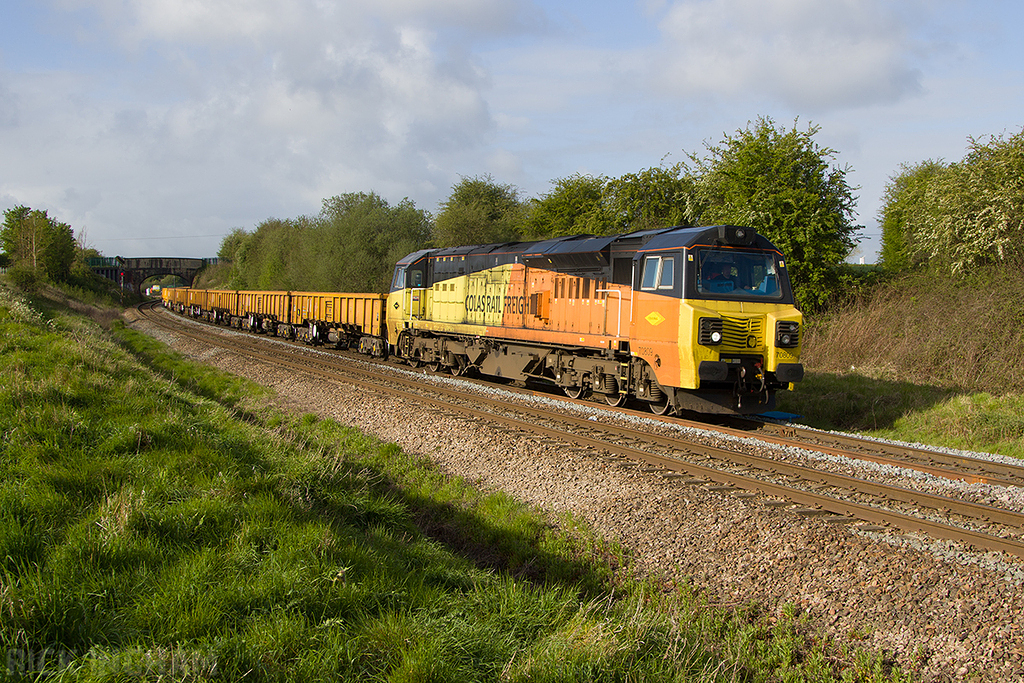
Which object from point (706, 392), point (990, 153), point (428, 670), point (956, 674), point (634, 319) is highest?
point (990, 153)

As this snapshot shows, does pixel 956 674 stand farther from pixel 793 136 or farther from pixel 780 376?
pixel 793 136

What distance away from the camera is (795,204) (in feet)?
64.8

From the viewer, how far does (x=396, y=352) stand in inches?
896

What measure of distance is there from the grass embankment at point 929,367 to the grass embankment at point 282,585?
897 cm

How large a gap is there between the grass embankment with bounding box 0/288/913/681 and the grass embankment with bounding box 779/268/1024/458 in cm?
897

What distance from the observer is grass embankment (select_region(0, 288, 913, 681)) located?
140 inches

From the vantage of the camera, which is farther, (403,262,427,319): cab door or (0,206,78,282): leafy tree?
(0,206,78,282): leafy tree

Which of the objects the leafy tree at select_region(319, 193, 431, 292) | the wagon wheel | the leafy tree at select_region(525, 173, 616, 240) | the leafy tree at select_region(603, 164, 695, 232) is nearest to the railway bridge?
the leafy tree at select_region(319, 193, 431, 292)

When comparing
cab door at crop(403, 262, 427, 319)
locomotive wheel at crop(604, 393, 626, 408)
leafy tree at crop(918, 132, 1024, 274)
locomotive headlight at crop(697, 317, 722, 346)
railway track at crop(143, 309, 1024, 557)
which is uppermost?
→ leafy tree at crop(918, 132, 1024, 274)

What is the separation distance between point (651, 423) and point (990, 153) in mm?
15587

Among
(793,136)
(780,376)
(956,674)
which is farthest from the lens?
(793,136)

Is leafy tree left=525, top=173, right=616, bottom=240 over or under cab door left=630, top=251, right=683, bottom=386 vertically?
over

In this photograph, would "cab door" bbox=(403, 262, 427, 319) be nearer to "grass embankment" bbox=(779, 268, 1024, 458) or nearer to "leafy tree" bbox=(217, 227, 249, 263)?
"grass embankment" bbox=(779, 268, 1024, 458)

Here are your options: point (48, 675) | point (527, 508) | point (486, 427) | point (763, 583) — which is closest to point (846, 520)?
point (763, 583)
